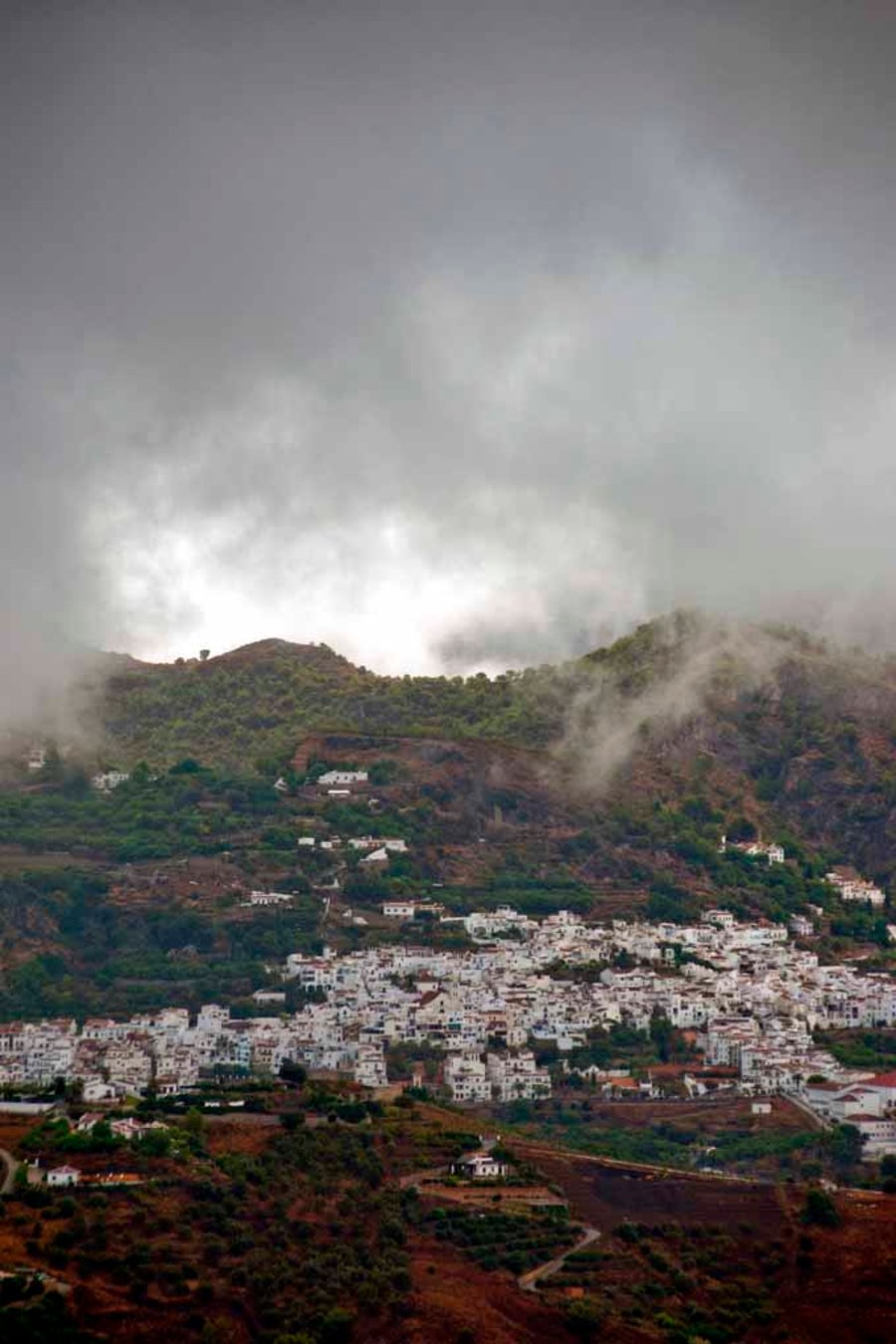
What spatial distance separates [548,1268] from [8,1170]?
12159 mm

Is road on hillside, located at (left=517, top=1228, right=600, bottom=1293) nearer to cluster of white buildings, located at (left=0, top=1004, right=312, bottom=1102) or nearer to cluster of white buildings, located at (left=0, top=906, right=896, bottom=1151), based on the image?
cluster of white buildings, located at (left=0, top=906, right=896, bottom=1151)

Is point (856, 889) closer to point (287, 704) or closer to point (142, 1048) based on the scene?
point (287, 704)

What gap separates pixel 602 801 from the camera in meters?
104

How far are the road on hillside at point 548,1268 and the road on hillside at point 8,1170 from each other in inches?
439

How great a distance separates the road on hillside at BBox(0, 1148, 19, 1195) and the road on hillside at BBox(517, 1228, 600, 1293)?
439 inches

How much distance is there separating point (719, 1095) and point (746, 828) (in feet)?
109

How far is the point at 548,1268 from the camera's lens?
50.7m

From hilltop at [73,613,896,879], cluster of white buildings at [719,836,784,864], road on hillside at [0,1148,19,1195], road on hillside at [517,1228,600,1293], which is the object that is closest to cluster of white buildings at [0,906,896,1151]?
cluster of white buildings at [719,836,784,864]

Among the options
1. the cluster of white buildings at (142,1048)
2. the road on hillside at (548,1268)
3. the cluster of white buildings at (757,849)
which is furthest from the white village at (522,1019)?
the road on hillside at (548,1268)

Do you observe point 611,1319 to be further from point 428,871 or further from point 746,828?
point 746,828

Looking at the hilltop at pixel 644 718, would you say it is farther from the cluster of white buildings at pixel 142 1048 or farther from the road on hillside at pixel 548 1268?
the road on hillside at pixel 548 1268

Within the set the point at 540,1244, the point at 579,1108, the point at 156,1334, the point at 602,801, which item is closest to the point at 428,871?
the point at 602,801

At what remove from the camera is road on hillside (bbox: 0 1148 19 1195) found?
51.1m

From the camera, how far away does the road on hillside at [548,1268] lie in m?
49.5
